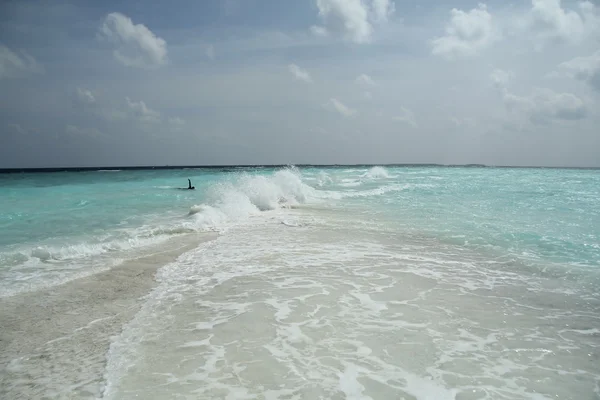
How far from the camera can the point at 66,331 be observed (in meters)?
4.47

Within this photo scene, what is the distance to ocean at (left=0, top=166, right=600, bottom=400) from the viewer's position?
11.3 ft

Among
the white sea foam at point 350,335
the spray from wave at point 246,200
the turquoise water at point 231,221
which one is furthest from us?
the spray from wave at point 246,200

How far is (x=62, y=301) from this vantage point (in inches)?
217

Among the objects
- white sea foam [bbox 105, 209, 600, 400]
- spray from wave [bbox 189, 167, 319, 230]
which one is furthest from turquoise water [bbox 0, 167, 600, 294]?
white sea foam [bbox 105, 209, 600, 400]

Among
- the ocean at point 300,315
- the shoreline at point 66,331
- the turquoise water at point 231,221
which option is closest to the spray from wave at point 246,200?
the turquoise water at point 231,221

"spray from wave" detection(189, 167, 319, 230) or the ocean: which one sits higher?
"spray from wave" detection(189, 167, 319, 230)

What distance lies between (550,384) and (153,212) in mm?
15060

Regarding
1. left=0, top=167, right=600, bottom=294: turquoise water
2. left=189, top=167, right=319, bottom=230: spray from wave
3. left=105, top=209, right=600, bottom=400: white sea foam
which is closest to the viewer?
left=105, top=209, right=600, bottom=400: white sea foam

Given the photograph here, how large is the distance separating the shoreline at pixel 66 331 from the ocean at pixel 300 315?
21 mm

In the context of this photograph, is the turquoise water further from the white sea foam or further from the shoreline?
the white sea foam

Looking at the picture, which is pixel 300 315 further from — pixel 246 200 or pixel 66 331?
pixel 246 200

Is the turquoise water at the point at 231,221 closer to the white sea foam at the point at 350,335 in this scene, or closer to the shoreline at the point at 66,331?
the shoreline at the point at 66,331

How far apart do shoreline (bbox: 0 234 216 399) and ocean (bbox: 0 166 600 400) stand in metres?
0.02

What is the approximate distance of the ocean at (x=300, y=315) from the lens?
11.3 feet
